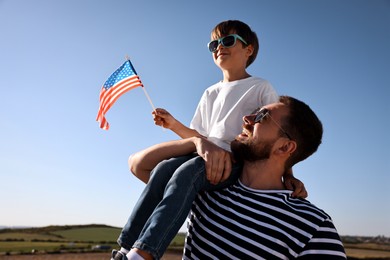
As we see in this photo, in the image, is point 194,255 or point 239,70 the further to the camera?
point 239,70

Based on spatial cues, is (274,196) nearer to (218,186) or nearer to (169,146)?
(218,186)

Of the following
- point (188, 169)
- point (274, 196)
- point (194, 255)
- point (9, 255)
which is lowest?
point (9, 255)

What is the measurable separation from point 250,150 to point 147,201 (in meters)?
1.04

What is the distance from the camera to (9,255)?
901 inches

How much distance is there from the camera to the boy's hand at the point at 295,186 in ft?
10.9

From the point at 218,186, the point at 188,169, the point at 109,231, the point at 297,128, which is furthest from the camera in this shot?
the point at 109,231

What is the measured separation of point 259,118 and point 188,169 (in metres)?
0.91

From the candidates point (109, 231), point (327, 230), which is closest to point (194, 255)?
point (327, 230)

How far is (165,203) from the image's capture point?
9.00ft

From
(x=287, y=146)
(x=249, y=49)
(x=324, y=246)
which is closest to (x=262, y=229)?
(x=324, y=246)

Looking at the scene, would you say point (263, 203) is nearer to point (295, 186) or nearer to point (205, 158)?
point (295, 186)

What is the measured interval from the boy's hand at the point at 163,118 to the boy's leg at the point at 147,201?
3.05 ft

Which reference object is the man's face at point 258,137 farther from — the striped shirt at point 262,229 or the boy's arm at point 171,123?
the boy's arm at point 171,123

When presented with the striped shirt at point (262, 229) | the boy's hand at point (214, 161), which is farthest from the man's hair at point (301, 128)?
the boy's hand at point (214, 161)
